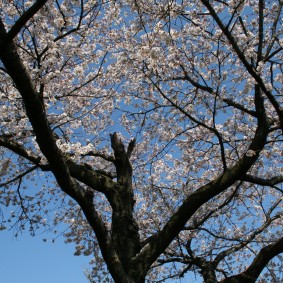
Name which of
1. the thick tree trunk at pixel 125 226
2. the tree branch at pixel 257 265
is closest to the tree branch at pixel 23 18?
the thick tree trunk at pixel 125 226

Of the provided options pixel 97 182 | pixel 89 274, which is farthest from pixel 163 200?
pixel 97 182

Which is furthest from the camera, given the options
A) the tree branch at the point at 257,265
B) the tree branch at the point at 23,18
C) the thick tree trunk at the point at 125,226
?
the tree branch at the point at 257,265

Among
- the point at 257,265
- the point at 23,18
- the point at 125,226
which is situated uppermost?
the point at 23,18

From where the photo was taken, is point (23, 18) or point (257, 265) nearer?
point (23, 18)

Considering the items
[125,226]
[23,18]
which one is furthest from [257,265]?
[23,18]

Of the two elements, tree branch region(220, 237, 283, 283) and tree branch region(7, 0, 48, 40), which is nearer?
tree branch region(7, 0, 48, 40)

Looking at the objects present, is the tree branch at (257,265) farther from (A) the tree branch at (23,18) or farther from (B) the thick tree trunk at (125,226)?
(A) the tree branch at (23,18)

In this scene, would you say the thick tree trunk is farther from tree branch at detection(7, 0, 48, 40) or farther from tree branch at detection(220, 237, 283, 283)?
tree branch at detection(7, 0, 48, 40)

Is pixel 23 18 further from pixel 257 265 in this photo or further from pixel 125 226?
pixel 257 265

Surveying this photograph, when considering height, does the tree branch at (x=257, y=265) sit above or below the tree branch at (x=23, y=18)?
below

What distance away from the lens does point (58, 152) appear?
491cm

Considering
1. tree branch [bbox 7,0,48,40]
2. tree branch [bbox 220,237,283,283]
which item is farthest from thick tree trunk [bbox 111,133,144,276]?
tree branch [bbox 7,0,48,40]

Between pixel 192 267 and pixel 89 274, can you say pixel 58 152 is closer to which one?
pixel 192 267

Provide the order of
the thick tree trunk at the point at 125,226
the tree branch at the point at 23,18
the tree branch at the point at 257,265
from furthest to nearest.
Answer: the tree branch at the point at 257,265
the thick tree trunk at the point at 125,226
the tree branch at the point at 23,18
